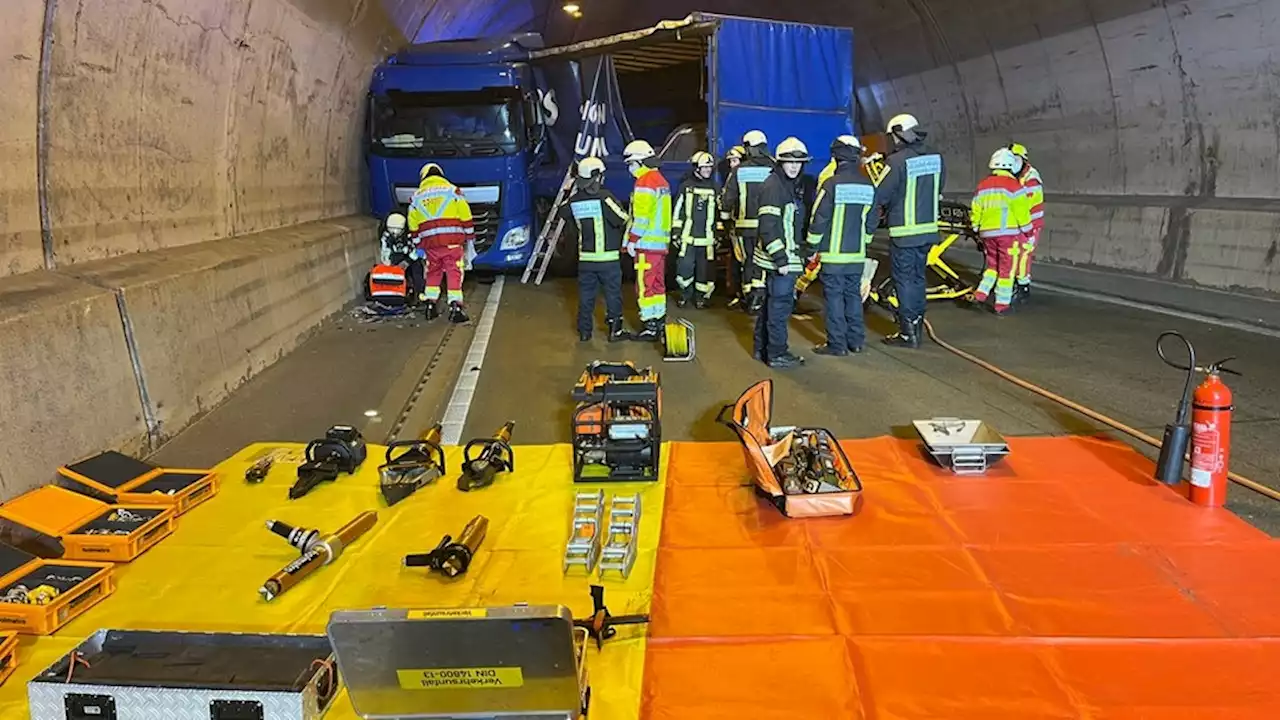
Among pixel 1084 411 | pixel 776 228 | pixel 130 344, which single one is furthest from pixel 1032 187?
pixel 130 344

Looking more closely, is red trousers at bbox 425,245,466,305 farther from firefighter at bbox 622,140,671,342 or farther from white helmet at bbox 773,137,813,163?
white helmet at bbox 773,137,813,163

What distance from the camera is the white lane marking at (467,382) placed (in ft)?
19.8

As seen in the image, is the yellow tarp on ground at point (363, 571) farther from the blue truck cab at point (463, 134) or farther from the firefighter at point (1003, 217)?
the blue truck cab at point (463, 134)

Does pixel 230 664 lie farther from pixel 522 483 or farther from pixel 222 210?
pixel 222 210

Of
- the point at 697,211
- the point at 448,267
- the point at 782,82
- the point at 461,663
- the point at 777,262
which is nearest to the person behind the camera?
the point at 461,663

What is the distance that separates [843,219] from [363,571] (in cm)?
536

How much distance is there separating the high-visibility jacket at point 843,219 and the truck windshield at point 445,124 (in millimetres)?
6058

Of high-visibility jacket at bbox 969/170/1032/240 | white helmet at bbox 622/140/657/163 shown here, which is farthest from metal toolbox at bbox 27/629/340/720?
high-visibility jacket at bbox 969/170/1032/240

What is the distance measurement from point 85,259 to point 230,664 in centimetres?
394

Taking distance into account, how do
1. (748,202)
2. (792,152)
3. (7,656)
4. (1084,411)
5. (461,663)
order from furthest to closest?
(748,202)
(792,152)
(1084,411)
(7,656)
(461,663)

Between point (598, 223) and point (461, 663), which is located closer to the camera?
point (461, 663)

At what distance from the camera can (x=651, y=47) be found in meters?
13.4

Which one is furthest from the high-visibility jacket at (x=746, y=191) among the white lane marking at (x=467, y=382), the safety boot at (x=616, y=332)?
the white lane marking at (x=467, y=382)

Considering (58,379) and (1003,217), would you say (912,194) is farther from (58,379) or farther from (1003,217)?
(58,379)
